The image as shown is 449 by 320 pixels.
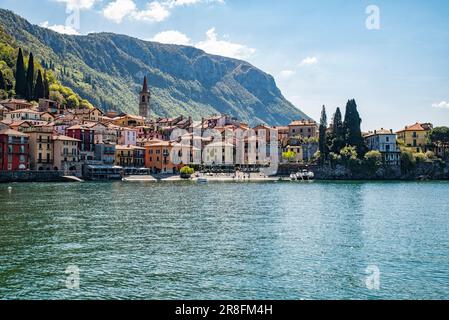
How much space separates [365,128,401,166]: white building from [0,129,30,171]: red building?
66.0 meters

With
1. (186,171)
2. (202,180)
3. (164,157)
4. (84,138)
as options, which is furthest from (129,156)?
(202,180)

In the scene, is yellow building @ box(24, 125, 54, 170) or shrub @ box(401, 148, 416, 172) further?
shrub @ box(401, 148, 416, 172)

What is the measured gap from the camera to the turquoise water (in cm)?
1473

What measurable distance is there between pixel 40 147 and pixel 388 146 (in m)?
65.6

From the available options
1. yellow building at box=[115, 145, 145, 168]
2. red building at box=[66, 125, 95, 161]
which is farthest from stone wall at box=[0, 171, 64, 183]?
yellow building at box=[115, 145, 145, 168]

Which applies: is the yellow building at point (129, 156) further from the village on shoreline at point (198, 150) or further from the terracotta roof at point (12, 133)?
the terracotta roof at point (12, 133)

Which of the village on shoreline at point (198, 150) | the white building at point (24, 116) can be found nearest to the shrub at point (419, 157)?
the village on shoreline at point (198, 150)

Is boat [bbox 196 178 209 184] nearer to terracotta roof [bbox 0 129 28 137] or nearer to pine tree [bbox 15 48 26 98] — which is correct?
terracotta roof [bbox 0 129 28 137]

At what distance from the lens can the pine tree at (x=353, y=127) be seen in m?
99.6

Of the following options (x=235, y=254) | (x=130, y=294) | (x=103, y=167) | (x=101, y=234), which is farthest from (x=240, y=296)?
(x=103, y=167)

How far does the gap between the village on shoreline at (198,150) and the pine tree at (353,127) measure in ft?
0.63

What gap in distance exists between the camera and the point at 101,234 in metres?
25.1

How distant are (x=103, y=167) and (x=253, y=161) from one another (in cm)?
3401

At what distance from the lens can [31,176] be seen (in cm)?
7625
